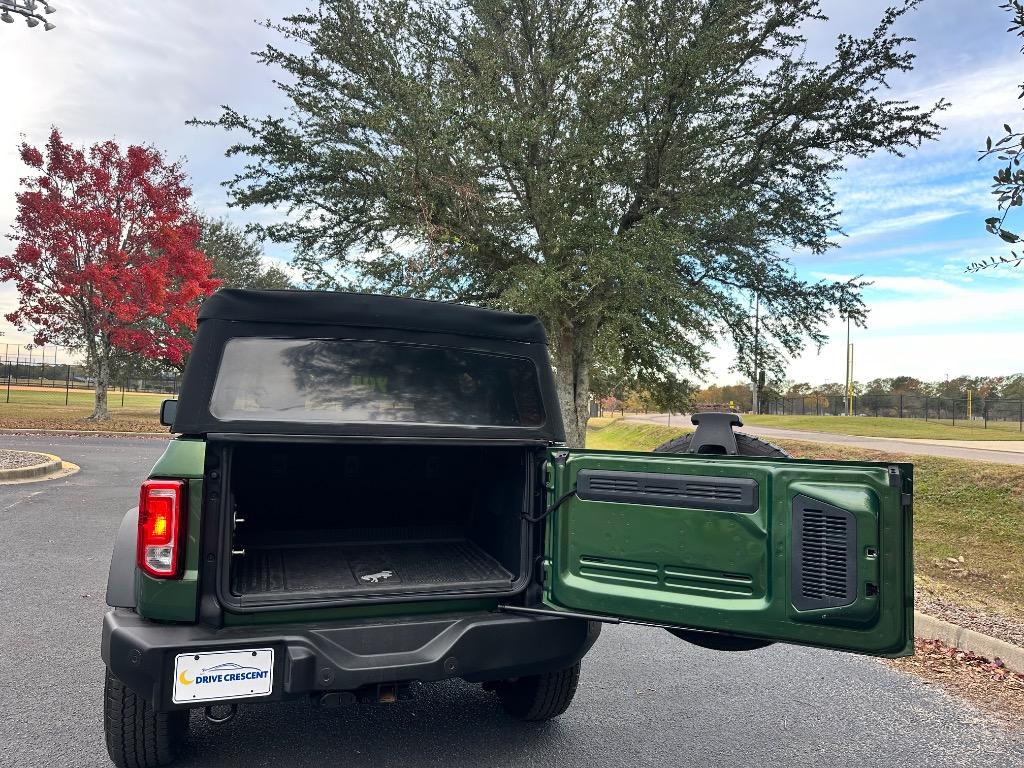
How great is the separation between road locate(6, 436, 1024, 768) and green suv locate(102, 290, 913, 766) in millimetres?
303

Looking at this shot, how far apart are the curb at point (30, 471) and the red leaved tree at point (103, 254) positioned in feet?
37.7

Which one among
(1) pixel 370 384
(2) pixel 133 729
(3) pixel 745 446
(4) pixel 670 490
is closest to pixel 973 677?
(3) pixel 745 446

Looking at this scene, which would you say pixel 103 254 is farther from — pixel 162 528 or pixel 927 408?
pixel 927 408

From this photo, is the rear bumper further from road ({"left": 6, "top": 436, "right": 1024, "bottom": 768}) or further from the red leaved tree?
the red leaved tree

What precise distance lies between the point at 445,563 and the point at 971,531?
8.59 metres

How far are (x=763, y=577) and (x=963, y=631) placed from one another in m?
3.07

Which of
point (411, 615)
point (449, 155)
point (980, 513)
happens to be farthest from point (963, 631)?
point (449, 155)

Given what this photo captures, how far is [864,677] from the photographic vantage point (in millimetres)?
4227

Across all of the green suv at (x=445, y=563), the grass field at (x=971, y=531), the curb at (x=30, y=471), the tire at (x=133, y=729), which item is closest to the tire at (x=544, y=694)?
the green suv at (x=445, y=563)

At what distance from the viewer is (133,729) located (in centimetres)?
269

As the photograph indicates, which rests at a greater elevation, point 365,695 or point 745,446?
point 745,446

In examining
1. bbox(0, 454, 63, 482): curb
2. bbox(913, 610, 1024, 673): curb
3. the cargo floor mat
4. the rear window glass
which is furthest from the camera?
bbox(0, 454, 63, 482): curb

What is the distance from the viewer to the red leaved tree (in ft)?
70.6

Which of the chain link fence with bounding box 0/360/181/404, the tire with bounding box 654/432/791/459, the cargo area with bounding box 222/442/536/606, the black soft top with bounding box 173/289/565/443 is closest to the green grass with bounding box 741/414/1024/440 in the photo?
the tire with bounding box 654/432/791/459
